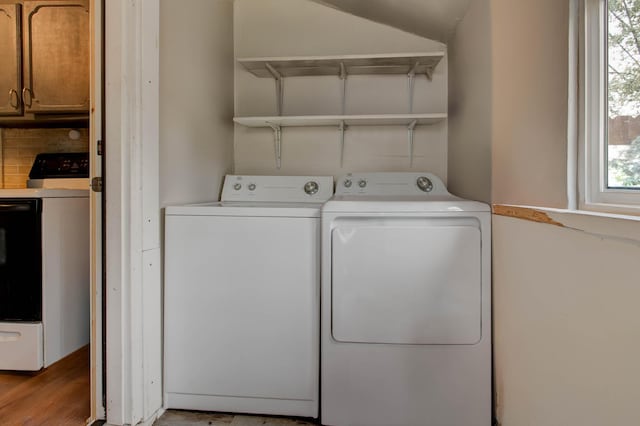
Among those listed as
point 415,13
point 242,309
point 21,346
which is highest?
point 415,13

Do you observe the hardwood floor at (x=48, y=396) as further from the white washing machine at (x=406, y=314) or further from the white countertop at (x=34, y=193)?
the white washing machine at (x=406, y=314)

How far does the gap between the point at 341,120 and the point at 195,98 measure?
838 millimetres

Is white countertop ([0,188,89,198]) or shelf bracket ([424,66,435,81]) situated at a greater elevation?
shelf bracket ([424,66,435,81])

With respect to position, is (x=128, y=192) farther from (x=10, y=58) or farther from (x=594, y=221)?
(x=10, y=58)

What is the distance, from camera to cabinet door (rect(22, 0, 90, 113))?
2.09 meters

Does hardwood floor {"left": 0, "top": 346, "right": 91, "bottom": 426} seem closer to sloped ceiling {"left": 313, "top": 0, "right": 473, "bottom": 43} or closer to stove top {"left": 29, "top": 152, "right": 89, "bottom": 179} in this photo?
stove top {"left": 29, "top": 152, "right": 89, "bottom": 179}

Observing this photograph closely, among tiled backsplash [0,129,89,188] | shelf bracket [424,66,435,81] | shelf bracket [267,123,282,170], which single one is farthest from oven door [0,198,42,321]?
shelf bracket [424,66,435,81]

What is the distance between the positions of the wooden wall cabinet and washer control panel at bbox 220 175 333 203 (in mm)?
1014

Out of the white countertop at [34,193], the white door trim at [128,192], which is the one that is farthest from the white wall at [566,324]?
the white countertop at [34,193]

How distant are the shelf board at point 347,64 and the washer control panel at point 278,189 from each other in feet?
2.21

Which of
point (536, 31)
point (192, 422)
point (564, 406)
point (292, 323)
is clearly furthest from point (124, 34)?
point (564, 406)

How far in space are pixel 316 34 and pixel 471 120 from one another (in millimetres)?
1203

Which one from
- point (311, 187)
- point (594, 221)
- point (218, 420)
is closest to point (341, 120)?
point (311, 187)

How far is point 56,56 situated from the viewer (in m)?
2.11
